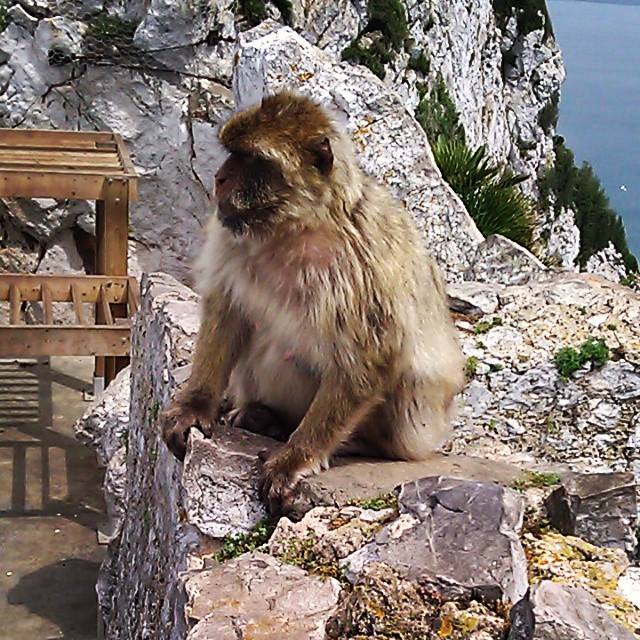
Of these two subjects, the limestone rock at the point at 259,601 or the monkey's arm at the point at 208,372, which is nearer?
the limestone rock at the point at 259,601

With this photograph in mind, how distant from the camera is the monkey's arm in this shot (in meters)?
2.90

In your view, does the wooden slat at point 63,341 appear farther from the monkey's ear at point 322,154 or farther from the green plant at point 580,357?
the monkey's ear at point 322,154

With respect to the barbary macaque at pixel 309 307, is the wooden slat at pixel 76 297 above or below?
below

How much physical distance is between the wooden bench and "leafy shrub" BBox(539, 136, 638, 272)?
12.1 m

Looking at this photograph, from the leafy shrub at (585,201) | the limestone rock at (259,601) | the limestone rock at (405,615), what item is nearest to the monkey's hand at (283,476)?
the limestone rock at (259,601)

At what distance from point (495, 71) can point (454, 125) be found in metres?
4.51

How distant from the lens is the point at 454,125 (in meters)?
13.4

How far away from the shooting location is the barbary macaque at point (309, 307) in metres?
2.61

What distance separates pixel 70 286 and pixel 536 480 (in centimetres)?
498

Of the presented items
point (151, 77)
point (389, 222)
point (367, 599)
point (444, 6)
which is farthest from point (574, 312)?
point (444, 6)

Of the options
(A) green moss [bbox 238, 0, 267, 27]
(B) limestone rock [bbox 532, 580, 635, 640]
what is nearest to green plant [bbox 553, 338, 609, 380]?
(B) limestone rock [bbox 532, 580, 635, 640]

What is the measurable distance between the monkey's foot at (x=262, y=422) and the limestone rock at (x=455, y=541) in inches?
25.0

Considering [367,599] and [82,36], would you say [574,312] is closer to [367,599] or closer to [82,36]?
[367,599]

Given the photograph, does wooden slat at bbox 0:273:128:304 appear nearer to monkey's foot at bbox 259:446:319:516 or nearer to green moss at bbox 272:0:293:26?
green moss at bbox 272:0:293:26
